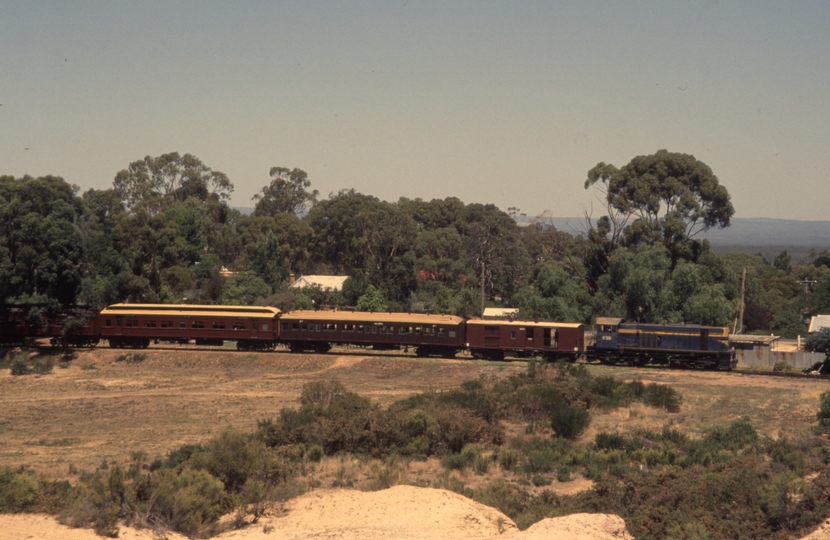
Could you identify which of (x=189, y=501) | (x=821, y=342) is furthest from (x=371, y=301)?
(x=189, y=501)

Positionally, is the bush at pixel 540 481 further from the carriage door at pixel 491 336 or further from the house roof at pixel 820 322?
the house roof at pixel 820 322

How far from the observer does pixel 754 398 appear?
39844mm

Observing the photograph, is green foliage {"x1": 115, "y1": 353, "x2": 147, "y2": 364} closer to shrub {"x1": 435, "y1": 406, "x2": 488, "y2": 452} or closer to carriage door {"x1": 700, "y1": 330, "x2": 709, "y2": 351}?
shrub {"x1": 435, "y1": 406, "x2": 488, "y2": 452}

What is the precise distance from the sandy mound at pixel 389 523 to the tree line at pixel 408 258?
38751mm

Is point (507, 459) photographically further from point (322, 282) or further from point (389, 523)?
point (322, 282)

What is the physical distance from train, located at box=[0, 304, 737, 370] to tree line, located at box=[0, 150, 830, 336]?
3007 millimetres

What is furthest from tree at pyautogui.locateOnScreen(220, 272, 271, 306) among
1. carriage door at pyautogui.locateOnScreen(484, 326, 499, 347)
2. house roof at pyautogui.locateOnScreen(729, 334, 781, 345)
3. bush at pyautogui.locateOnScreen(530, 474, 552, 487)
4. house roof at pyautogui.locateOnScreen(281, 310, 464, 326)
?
bush at pyautogui.locateOnScreen(530, 474, 552, 487)

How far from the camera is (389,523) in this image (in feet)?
67.6

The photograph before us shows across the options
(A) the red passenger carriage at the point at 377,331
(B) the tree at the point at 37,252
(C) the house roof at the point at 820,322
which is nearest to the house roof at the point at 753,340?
(C) the house roof at the point at 820,322

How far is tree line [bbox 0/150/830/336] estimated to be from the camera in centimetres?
5844

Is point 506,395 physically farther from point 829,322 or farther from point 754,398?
point 829,322

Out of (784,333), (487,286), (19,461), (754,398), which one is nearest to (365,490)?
(19,461)

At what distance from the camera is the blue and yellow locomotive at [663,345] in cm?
4859

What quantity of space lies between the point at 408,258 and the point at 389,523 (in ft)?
246
